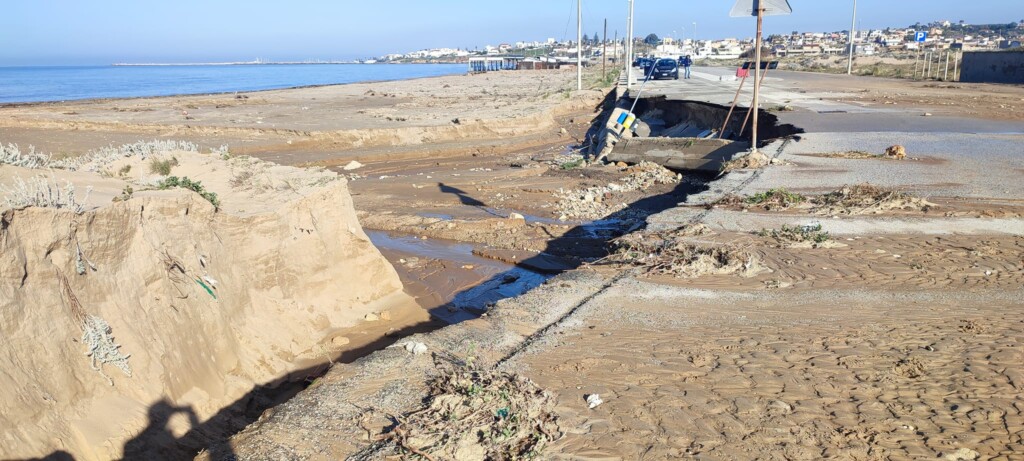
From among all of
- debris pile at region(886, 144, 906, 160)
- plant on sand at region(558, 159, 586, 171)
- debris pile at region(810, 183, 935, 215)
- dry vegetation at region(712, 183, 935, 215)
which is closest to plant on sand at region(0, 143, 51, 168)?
dry vegetation at region(712, 183, 935, 215)

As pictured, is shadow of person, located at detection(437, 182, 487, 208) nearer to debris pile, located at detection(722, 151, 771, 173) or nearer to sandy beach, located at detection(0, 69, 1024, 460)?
sandy beach, located at detection(0, 69, 1024, 460)

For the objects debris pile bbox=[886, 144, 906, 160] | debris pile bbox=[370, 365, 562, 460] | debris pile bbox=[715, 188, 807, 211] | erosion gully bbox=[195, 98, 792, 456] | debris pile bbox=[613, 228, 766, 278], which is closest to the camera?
debris pile bbox=[370, 365, 562, 460]

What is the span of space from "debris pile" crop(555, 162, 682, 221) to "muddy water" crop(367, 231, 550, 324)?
2.72 m

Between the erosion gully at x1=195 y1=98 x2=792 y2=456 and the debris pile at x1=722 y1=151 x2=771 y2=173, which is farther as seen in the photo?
the debris pile at x1=722 y1=151 x2=771 y2=173

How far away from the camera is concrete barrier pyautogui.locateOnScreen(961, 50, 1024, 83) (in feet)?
120

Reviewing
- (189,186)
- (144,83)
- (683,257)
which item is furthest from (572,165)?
(144,83)

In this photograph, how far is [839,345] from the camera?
19.2 feet

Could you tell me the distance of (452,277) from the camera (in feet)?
36.2

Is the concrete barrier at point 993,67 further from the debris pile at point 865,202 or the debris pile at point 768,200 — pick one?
the debris pile at point 768,200

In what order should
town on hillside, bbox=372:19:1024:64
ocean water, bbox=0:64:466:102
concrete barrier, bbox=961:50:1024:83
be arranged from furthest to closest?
1. town on hillside, bbox=372:19:1024:64
2. ocean water, bbox=0:64:466:102
3. concrete barrier, bbox=961:50:1024:83

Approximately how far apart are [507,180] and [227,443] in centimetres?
1408

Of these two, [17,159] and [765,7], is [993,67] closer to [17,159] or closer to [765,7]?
[765,7]

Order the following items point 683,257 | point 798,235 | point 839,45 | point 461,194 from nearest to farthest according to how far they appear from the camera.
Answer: point 683,257
point 798,235
point 461,194
point 839,45

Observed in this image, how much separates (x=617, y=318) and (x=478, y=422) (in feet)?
7.94
